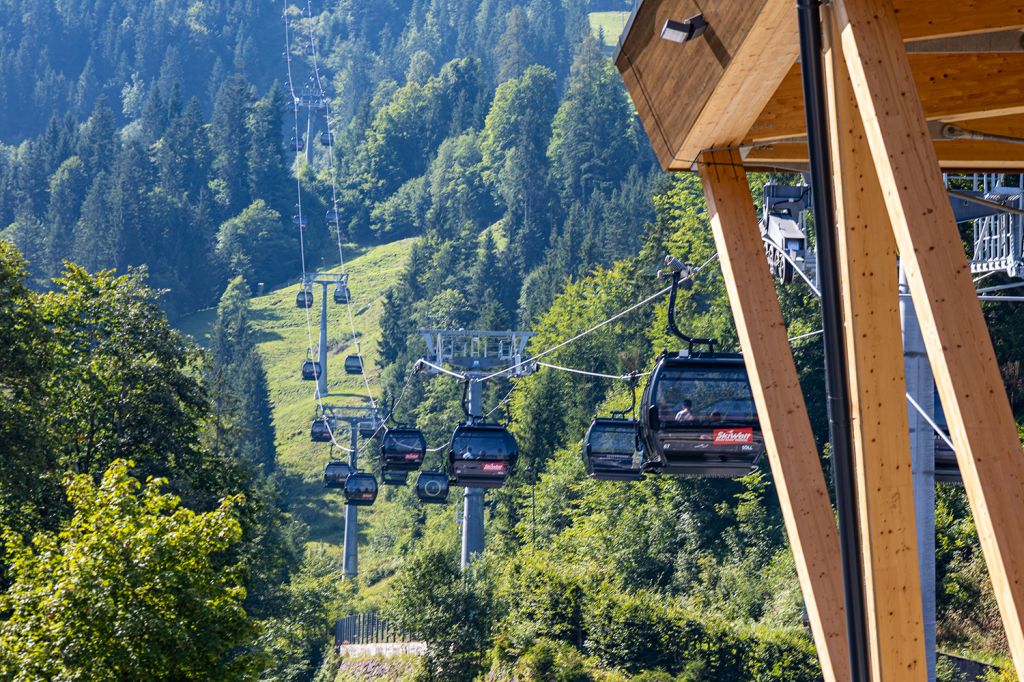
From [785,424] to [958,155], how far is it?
3041 mm

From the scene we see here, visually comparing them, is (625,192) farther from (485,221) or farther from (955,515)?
(955,515)

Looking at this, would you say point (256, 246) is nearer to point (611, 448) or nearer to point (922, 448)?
point (611, 448)

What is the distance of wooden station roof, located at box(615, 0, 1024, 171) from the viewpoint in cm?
740

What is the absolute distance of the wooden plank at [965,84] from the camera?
8773mm

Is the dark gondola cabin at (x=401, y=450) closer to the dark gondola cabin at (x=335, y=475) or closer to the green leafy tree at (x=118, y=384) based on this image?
the green leafy tree at (x=118, y=384)

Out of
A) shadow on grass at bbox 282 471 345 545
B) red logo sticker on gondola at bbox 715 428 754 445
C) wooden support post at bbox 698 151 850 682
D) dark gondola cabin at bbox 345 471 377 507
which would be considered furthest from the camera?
shadow on grass at bbox 282 471 345 545

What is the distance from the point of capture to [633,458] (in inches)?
997

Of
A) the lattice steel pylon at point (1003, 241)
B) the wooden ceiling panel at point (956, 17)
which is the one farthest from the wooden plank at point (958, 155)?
the lattice steel pylon at point (1003, 241)

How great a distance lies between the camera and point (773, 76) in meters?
8.23

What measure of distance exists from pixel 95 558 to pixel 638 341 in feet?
190

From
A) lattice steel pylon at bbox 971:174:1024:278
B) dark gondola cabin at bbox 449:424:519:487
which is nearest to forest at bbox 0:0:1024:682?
dark gondola cabin at bbox 449:424:519:487

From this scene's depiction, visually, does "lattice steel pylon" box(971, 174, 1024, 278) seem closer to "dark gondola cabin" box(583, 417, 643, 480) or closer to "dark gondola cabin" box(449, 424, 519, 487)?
"dark gondola cabin" box(583, 417, 643, 480)

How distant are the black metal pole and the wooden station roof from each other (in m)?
0.73

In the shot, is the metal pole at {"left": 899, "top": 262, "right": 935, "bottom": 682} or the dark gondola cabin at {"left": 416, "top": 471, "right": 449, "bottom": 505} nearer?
the metal pole at {"left": 899, "top": 262, "right": 935, "bottom": 682}
